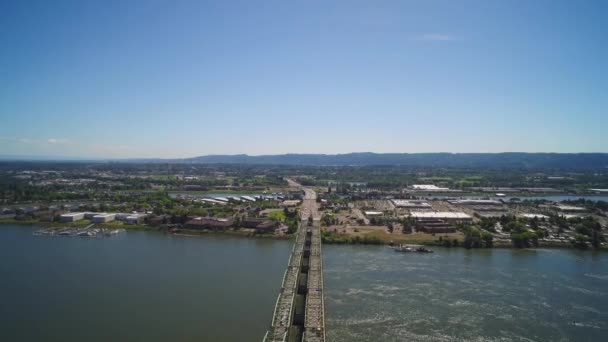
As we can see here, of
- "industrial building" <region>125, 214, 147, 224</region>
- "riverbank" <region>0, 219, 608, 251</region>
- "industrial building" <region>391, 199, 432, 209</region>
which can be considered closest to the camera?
"riverbank" <region>0, 219, 608, 251</region>

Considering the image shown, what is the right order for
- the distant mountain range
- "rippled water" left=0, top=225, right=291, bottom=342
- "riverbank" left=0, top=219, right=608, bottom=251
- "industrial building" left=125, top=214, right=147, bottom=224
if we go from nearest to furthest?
"rippled water" left=0, top=225, right=291, bottom=342, "riverbank" left=0, top=219, right=608, bottom=251, "industrial building" left=125, top=214, right=147, bottom=224, the distant mountain range

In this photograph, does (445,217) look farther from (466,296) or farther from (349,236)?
(466,296)

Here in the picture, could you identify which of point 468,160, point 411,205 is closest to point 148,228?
point 411,205

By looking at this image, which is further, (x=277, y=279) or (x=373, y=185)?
(x=373, y=185)

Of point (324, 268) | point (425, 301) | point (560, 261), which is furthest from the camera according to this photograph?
point (560, 261)

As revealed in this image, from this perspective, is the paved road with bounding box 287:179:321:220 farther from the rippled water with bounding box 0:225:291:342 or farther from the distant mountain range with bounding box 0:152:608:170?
the distant mountain range with bounding box 0:152:608:170

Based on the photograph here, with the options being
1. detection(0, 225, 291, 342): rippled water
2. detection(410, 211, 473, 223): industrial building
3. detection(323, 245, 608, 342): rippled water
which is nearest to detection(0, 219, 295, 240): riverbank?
detection(0, 225, 291, 342): rippled water

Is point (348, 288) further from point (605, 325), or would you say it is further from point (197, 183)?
point (197, 183)

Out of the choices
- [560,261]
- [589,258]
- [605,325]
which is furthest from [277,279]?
[589,258]
